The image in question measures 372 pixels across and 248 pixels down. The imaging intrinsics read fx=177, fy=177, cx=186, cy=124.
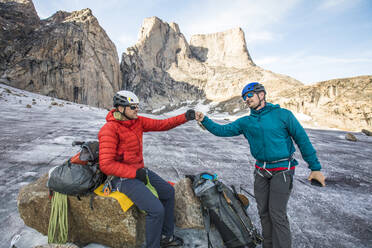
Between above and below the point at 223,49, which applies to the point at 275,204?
below

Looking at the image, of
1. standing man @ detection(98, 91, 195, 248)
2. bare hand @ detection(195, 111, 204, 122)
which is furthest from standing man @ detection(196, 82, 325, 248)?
standing man @ detection(98, 91, 195, 248)

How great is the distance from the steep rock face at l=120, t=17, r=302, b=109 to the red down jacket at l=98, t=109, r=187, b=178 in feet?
261

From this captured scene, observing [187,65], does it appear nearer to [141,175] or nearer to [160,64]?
[160,64]

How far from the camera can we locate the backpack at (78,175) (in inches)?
84.1

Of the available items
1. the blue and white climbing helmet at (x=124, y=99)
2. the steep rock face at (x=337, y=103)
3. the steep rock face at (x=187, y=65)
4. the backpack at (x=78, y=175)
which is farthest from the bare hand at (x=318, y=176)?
the steep rock face at (x=187, y=65)

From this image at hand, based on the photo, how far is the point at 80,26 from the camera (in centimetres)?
4269

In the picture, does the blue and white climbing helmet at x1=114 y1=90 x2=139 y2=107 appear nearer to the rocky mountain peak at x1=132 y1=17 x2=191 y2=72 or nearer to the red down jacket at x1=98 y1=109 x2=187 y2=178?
the red down jacket at x1=98 y1=109 x2=187 y2=178

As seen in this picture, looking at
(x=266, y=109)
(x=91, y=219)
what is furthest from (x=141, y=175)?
(x=266, y=109)

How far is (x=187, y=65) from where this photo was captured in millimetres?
107062

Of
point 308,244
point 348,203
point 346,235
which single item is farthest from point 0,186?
point 348,203

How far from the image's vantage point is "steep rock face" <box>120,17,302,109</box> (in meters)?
86.3

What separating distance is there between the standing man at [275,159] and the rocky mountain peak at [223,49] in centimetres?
10431

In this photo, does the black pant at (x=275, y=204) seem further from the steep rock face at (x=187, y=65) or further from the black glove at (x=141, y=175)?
the steep rock face at (x=187, y=65)

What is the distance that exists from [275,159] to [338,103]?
99.8ft
